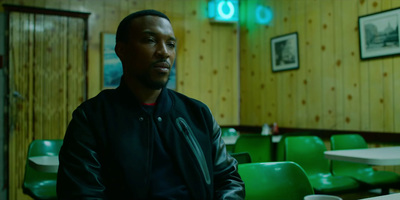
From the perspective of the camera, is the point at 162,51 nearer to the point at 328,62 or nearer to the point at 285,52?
the point at 328,62

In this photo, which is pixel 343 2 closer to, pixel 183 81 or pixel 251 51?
pixel 251 51

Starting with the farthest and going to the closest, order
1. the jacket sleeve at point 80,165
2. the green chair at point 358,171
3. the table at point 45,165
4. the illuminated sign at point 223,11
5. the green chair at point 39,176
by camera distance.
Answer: the illuminated sign at point 223,11, the green chair at point 358,171, the green chair at point 39,176, the table at point 45,165, the jacket sleeve at point 80,165

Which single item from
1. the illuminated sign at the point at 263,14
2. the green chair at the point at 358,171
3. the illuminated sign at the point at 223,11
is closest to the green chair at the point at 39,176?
the green chair at the point at 358,171

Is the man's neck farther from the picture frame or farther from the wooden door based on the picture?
the picture frame

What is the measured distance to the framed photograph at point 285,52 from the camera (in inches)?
219

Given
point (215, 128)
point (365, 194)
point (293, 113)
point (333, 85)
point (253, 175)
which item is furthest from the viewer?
point (293, 113)

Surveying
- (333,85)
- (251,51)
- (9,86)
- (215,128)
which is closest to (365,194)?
(333,85)

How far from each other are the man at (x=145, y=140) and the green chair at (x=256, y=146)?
7.13 feet

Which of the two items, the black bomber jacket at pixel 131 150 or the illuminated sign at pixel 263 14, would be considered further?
the illuminated sign at pixel 263 14

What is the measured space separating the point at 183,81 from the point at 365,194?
305 centimetres

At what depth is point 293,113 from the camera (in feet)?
18.5

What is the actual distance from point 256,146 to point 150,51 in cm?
259

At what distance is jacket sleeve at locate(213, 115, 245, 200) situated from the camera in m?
1.40

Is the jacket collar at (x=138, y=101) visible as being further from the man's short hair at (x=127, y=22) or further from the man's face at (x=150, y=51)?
the man's short hair at (x=127, y=22)
